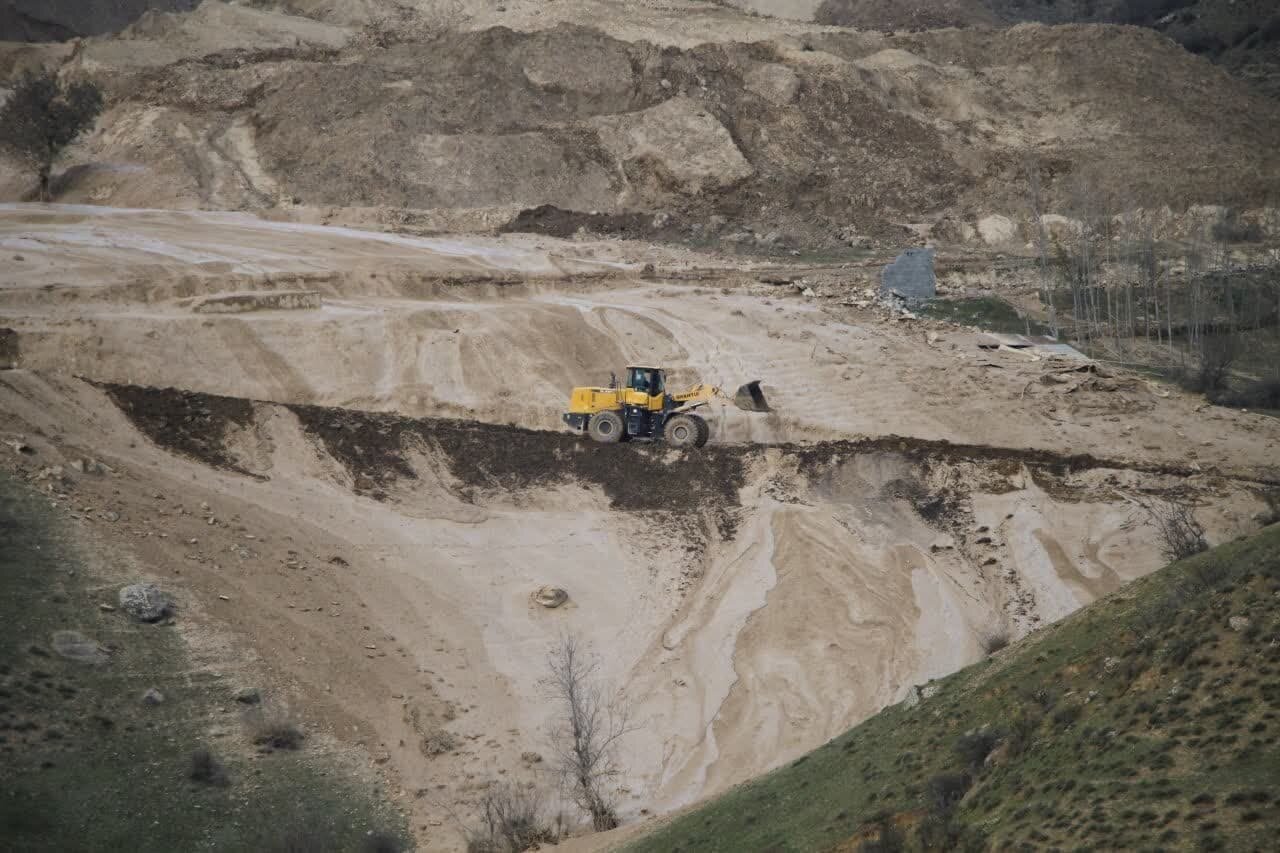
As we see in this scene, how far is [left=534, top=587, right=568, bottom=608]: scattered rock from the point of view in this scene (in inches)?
1061

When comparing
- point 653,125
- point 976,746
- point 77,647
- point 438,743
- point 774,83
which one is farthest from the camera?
point 774,83

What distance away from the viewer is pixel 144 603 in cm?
2280

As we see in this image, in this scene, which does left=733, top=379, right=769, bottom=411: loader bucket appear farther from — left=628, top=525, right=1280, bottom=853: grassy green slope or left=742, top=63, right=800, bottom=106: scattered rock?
left=742, top=63, right=800, bottom=106: scattered rock

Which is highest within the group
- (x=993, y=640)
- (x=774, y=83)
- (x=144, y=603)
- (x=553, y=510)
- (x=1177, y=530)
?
(x=774, y=83)

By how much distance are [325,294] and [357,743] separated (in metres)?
21.6

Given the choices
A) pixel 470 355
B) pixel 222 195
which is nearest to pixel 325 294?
pixel 470 355

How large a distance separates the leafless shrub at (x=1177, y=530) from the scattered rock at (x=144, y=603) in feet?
54.6

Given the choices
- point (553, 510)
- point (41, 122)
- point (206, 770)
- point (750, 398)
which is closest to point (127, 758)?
point (206, 770)

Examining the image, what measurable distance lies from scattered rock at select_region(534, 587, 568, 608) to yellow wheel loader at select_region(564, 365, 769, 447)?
7.02 meters

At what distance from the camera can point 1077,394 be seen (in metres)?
35.6

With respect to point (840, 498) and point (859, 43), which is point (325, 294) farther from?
point (859, 43)

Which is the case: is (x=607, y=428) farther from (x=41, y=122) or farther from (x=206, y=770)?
(x=41, y=122)

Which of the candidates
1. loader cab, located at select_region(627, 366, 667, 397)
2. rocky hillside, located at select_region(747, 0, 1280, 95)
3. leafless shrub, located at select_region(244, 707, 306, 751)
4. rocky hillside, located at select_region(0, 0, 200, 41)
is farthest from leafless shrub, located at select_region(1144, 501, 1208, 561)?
rocky hillside, located at select_region(0, 0, 200, 41)

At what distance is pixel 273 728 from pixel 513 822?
13.6ft
